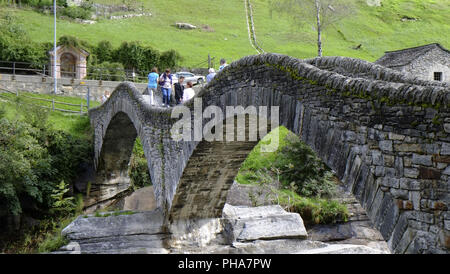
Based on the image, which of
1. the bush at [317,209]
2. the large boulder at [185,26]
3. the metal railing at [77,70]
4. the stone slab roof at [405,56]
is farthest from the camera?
the large boulder at [185,26]

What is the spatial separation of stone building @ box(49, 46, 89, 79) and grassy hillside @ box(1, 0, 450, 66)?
634 cm

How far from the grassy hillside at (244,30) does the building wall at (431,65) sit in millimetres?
10948

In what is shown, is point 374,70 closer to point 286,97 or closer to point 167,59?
point 286,97

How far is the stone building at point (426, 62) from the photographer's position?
24.2m

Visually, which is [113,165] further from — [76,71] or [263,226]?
[76,71]

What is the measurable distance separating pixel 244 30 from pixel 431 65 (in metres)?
29.1

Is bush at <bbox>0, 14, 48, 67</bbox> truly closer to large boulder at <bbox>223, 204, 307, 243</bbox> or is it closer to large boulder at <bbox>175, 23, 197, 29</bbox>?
large boulder at <bbox>175, 23, 197, 29</bbox>

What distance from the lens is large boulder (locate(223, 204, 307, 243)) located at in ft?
38.3

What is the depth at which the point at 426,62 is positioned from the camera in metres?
24.5

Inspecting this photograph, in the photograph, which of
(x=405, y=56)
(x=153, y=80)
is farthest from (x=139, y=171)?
(x=405, y=56)

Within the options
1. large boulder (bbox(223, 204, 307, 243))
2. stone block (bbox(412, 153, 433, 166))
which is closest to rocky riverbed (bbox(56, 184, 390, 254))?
large boulder (bbox(223, 204, 307, 243))

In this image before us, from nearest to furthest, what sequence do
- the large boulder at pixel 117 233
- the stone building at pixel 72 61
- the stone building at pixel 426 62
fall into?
the large boulder at pixel 117 233 < the stone building at pixel 426 62 < the stone building at pixel 72 61

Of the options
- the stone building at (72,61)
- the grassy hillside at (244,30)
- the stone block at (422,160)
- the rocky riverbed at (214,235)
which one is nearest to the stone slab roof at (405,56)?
the grassy hillside at (244,30)

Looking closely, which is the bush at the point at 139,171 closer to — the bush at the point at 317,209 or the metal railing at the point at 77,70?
the bush at the point at 317,209
